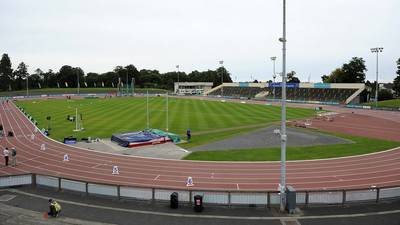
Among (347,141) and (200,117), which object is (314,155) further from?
(200,117)

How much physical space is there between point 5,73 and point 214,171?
6533 inches

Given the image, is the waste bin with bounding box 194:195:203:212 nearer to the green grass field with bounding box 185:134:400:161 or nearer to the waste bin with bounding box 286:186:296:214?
the waste bin with bounding box 286:186:296:214

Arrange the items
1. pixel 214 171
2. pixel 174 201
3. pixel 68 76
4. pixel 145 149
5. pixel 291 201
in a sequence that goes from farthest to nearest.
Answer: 1. pixel 68 76
2. pixel 145 149
3. pixel 214 171
4. pixel 174 201
5. pixel 291 201

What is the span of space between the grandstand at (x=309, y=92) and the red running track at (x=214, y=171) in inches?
3094

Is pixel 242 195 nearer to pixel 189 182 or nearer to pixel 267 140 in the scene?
pixel 189 182

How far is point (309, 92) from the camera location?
119 m

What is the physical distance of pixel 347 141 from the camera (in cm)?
3875

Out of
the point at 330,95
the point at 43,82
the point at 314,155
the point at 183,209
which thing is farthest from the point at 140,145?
the point at 43,82

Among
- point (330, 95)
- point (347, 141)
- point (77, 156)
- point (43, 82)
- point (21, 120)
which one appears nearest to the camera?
point (77, 156)

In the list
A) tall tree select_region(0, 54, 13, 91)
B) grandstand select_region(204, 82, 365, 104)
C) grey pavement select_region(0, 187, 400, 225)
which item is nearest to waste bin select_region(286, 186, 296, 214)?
grey pavement select_region(0, 187, 400, 225)

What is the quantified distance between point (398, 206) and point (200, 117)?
43815mm

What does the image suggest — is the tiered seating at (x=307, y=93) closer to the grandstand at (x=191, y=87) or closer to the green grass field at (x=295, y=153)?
the grandstand at (x=191, y=87)

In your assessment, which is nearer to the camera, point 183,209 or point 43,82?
point 183,209

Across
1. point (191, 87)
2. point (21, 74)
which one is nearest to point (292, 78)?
point (191, 87)
